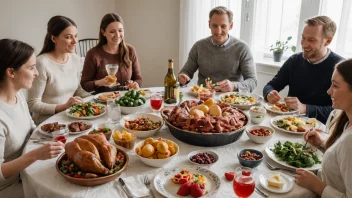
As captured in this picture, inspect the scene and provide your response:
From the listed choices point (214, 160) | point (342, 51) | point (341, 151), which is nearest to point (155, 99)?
point (214, 160)

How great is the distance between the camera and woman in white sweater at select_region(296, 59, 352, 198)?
4.01ft

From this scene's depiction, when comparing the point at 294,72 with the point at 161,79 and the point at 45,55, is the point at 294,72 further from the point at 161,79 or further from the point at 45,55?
the point at 161,79

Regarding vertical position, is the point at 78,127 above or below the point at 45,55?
below

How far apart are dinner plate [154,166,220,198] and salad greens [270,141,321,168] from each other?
409mm

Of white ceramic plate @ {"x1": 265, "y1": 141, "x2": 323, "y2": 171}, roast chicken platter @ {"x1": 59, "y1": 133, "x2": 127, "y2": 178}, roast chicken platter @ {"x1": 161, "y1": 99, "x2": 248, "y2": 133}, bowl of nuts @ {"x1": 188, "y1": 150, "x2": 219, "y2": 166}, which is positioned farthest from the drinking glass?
white ceramic plate @ {"x1": 265, "y1": 141, "x2": 323, "y2": 171}

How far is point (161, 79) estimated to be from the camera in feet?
16.6

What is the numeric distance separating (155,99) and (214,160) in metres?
0.76

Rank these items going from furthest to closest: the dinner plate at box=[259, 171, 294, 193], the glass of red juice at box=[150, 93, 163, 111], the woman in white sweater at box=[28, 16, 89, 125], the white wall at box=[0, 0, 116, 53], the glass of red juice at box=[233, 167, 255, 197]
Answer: the white wall at box=[0, 0, 116, 53] → the woman in white sweater at box=[28, 16, 89, 125] → the glass of red juice at box=[150, 93, 163, 111] → the dinner plate at box=[259, 171, 294, 193] → the glass of red juice at box=[233, 167, 255, 197]

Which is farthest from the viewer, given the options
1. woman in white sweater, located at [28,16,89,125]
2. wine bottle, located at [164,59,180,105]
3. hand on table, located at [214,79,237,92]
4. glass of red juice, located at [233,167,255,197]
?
hand on table, located at [214,79,237,92]

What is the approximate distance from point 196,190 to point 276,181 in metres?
0.35

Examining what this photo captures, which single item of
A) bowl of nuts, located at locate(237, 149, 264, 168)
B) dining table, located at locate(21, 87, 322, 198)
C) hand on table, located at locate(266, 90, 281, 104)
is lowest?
dining table, located at locate(21, 87, 322, 198)

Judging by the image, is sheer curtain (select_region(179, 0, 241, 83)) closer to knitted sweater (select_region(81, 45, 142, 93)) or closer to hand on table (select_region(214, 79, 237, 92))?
knitted sweater (select_region(81, 45, 142, 93))

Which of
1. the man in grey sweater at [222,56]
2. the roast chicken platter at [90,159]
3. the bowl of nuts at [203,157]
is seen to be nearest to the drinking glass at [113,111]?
the roast chicken platter at [90,159]

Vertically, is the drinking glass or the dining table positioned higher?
the drinking glass
